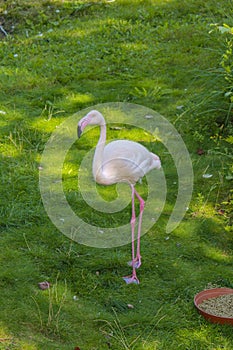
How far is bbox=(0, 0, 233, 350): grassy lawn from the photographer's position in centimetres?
436

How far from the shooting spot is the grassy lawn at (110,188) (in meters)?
4.36

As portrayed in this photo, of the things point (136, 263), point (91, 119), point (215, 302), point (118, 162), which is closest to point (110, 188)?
point (136, 263)

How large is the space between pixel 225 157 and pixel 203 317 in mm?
2394

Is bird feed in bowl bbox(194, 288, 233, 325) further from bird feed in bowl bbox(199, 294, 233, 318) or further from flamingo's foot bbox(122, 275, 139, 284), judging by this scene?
flamingo's foot bbox(122, 275, 139, 284)

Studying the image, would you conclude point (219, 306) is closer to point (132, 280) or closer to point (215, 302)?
point (215, 302)

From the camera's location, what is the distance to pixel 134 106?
752cm

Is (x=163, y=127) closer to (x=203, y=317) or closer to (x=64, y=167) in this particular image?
(x=64, y=167)

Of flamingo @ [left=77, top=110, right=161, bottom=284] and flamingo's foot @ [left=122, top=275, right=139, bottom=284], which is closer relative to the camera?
flamingo @ [left=77, top=110, right=161, bottom=284]

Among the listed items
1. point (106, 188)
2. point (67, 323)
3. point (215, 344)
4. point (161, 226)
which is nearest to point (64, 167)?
point (106, 188)

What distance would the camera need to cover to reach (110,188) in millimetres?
6074

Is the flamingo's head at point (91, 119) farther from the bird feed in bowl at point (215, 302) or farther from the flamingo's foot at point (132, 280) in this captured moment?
the bird feed in bowl at point (215, 302)

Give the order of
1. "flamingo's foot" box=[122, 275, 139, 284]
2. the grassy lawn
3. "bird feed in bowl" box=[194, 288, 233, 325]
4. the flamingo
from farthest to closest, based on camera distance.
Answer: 1. "flamingo's foot" box=[122, 275, 139, 284]
2. the flamingo
3. "bird feed in bowl" box=[194, 288, 233, 325]
4. the grassy lawn

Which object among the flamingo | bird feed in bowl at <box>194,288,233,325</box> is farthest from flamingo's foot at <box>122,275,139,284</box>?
bird feed in bowl at <box>194,288,233,325</box>

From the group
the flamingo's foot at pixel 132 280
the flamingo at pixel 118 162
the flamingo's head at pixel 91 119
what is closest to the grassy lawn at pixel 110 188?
the flamingo's foot at pixel 132 280
